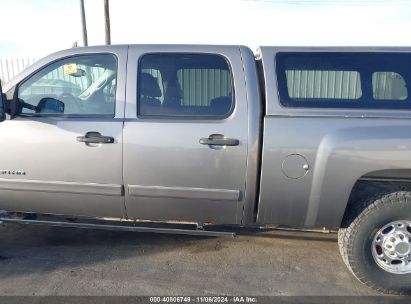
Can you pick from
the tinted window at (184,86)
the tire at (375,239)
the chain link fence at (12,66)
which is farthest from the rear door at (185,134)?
the chain link fence at (12,66)

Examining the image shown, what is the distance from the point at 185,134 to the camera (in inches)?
112

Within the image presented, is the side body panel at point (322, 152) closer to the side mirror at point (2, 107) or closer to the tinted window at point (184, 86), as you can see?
the tinted window at point (184, 86)

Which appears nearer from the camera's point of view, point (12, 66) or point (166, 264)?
point (166, 264)

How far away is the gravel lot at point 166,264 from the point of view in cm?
293

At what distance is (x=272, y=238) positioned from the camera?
3.83m

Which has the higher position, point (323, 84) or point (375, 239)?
point (323, 84)

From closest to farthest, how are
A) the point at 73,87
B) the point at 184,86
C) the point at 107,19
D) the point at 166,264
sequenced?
the point at 184,86 → the point at 73,87 → the point at 166,264 → the point at 107,19

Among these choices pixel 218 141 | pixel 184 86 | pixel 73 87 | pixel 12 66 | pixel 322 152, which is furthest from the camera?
pixel 12 66

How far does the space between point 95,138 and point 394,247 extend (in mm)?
2510

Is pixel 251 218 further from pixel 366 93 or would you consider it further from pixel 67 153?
pixel 67 153

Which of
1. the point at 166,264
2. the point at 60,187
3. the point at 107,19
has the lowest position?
the point at 166,264

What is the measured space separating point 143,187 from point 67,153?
2.25ft

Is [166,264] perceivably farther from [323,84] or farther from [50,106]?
[323,84]

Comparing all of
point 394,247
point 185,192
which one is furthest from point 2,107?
point 394,247
